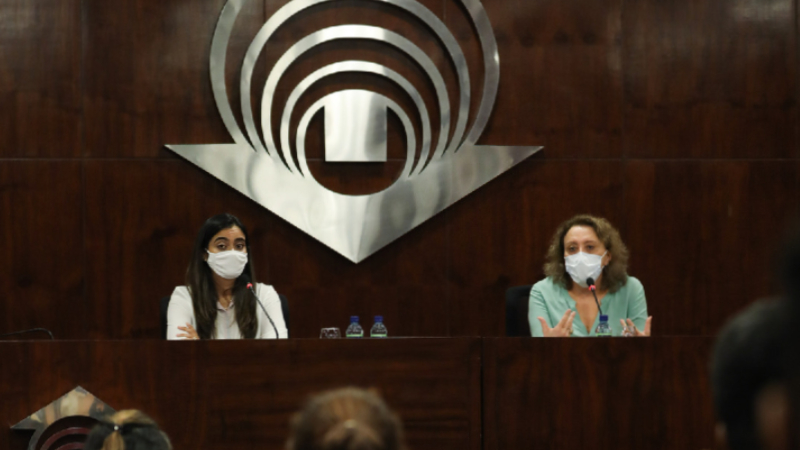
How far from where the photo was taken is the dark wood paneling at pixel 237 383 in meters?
2.55

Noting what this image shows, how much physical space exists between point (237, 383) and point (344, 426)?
1885 mm

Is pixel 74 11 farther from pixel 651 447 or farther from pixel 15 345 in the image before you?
pixel 651 447

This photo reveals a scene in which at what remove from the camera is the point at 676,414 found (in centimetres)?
260

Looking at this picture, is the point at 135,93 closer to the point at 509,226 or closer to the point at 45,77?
the point at 45,77

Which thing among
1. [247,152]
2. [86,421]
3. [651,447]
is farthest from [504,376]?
[247,152]

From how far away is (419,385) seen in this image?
2613mm

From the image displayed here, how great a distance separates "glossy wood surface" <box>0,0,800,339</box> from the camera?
13.9 ft

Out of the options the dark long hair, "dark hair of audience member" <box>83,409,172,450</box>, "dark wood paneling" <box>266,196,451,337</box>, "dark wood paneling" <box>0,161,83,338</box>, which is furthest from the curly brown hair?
"dark wood paneling" <box>0,161,83,338</box>

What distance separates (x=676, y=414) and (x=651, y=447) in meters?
0.12

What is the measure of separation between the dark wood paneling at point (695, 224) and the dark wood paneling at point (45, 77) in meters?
2.71

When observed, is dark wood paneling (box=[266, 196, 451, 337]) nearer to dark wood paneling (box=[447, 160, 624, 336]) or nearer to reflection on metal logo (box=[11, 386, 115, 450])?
dark wood paneling (box=[447, 160, 624, 336])

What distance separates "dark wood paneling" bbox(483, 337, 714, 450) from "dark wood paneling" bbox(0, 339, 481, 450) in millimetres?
85

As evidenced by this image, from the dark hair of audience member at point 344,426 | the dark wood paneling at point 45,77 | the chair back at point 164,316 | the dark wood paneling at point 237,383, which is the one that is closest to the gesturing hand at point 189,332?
the chair back at point 164,316

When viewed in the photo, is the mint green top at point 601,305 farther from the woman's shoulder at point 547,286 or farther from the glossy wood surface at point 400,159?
the glossy wood surface at point 400,159
